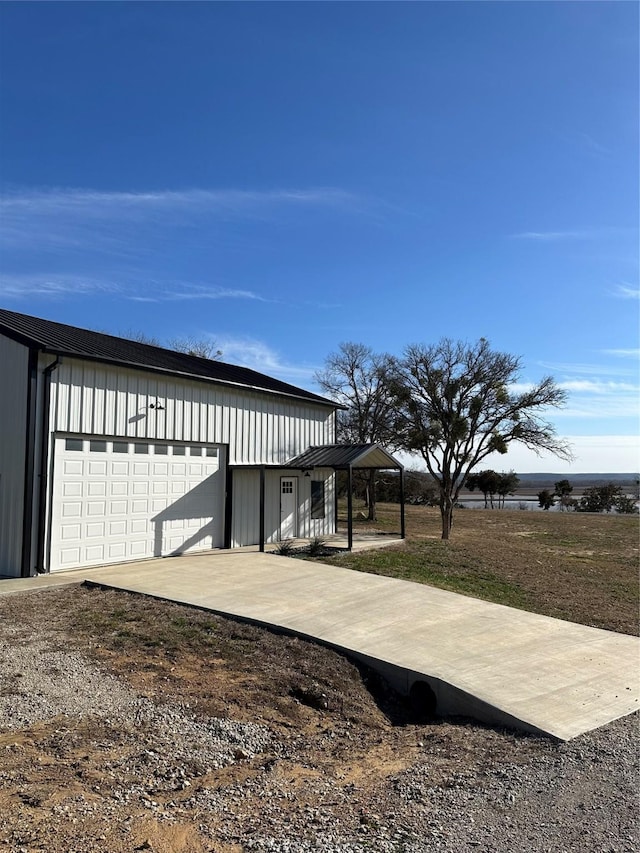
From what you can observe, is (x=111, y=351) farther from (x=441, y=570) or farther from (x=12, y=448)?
(x=441, y=570)

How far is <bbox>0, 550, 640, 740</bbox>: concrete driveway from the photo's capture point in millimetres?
5961

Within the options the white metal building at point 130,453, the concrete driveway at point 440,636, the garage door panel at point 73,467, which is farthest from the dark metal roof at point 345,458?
the garage door panel at point 73,467

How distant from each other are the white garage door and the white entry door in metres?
2.34

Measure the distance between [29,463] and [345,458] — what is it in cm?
758

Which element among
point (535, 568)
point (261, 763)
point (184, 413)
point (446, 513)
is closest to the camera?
point (261, 763)

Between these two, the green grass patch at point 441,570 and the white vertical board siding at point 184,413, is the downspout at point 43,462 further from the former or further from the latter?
the green grass patch at point 441,570

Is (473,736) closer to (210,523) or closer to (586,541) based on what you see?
(210,523)

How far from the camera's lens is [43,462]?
→ 10773mm

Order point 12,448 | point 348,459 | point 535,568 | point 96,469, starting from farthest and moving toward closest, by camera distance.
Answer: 1. point 348,459
2. point 535,568
3. point 96,469
4. point 12,448

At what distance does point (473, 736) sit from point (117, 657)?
377 centimetres

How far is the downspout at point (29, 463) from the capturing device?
10617mm

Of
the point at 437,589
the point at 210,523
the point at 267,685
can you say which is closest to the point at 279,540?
the point at 210,523

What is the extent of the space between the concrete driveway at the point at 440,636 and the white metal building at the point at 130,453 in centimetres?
101

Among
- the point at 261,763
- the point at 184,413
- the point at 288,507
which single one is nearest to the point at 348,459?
the point at 288,507
